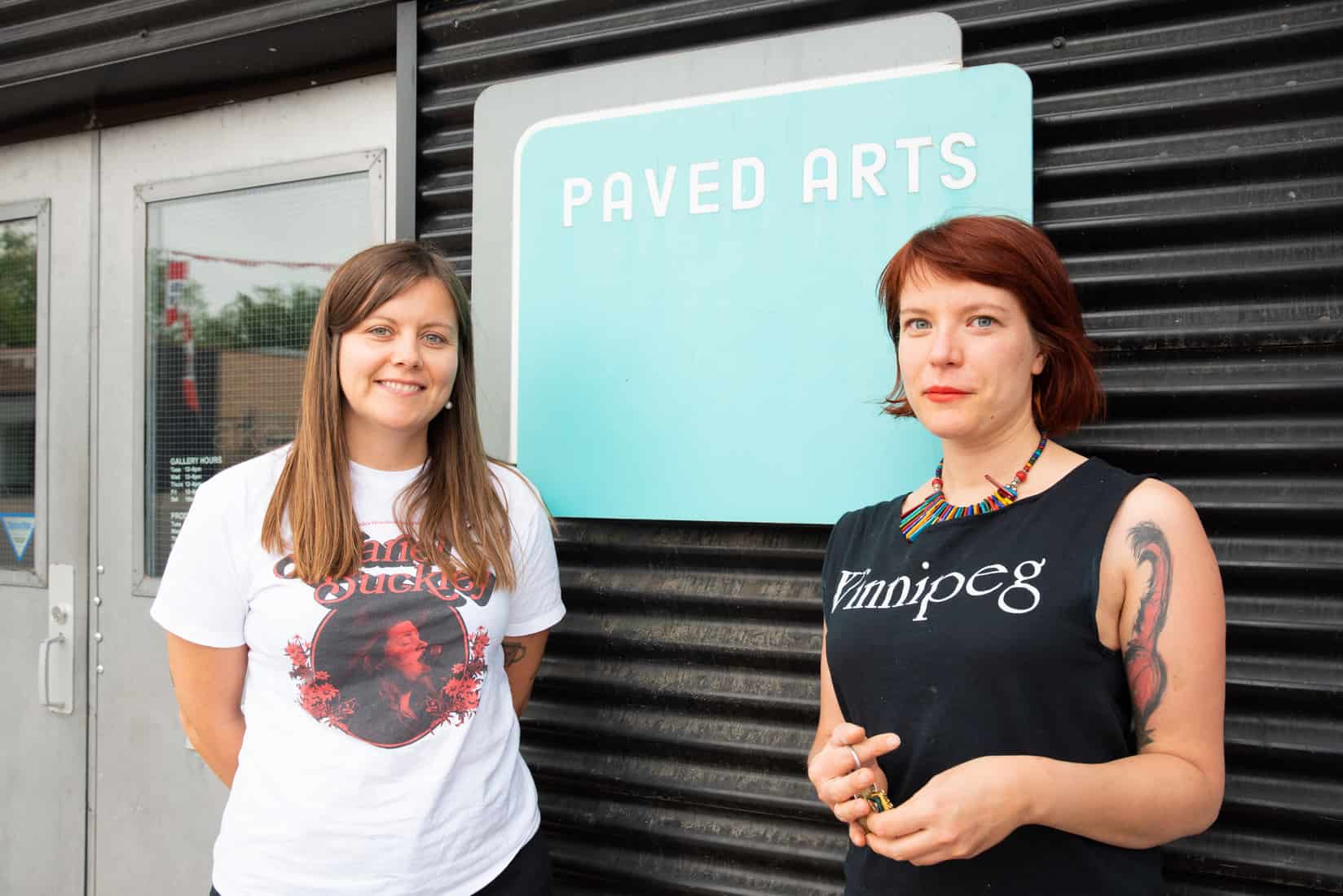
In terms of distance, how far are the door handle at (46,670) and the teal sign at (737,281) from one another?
6.57 ft

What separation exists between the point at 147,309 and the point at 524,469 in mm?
1621

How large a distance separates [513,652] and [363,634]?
0.47 m

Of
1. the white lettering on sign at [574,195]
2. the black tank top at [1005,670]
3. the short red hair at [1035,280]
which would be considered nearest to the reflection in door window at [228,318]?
the white lettering on sign at [574,195]

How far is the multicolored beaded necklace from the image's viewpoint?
1.45 meters

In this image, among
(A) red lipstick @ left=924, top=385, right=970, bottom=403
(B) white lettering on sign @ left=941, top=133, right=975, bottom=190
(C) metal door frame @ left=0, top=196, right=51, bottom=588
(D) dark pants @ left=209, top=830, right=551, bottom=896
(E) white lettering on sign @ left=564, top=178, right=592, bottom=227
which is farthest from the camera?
(C) metal door frame @ left=0, top=196, right=51, bottom=588

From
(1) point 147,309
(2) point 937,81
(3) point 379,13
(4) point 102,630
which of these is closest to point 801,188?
(2) point 937,81

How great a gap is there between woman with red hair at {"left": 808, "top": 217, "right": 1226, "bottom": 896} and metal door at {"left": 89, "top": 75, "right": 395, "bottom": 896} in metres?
1.94

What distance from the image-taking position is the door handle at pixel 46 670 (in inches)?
129

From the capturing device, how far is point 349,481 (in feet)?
6.02

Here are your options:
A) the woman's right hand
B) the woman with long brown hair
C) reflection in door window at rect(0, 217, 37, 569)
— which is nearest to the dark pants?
the woman with long brown hair

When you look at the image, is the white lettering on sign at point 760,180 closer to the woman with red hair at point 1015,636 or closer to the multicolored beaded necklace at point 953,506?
the woman with red hair at point 1015,636

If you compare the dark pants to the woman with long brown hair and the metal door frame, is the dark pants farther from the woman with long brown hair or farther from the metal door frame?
the metal door frame

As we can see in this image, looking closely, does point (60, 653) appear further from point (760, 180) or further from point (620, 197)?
point (760, 180)

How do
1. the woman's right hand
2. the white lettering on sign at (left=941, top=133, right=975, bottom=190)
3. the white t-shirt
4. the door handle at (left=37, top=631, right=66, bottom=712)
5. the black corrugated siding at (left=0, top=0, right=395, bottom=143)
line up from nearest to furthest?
1. the woman's right hand
2. the white t-shirt
3. the white lettering on sign at (left=941, top=133, right=975, bottom=190)
4. the black corrugated siding at (left=0, top=0, right=395, bottom=143)
5. the door handle at (left=37, top=631, right=66, bottom=712)
